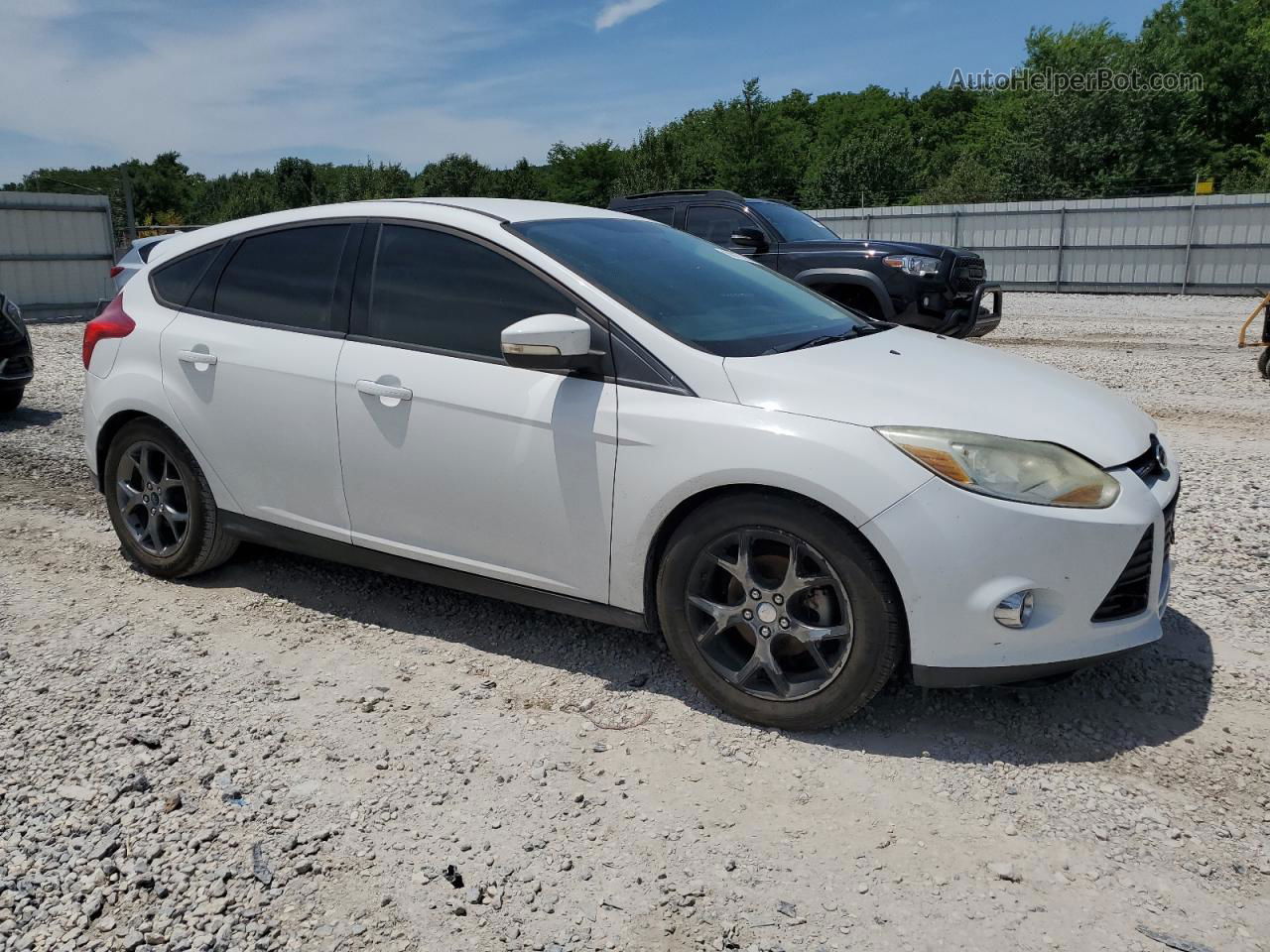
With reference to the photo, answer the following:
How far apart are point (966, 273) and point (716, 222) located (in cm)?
266

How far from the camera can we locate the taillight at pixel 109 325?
470cm

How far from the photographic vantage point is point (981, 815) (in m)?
2.90

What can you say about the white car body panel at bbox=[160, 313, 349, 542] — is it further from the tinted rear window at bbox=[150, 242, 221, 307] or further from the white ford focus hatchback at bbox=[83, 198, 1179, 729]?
the tinted rear window at bbox=[150, 242, 221, 307]

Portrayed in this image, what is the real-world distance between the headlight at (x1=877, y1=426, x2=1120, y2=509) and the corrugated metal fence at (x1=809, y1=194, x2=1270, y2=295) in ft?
75.5

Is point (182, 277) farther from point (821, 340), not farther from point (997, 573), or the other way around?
point (997, 573)

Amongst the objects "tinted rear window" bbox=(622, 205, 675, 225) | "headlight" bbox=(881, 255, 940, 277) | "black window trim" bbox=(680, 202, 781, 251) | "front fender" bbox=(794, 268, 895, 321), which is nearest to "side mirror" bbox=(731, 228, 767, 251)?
"black window trim" bbox=(680, 202, 781, 251)

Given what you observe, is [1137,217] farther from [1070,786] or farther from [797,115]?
[797,115]

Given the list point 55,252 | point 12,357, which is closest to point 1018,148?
point 55,252

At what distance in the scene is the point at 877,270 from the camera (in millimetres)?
9812

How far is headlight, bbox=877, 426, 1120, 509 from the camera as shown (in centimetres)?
299

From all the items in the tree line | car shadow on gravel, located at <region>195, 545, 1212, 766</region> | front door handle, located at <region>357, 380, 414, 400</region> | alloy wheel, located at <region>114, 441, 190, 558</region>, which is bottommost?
car shadow on gravel, located at <region>195, 545, 1212, 766</region>

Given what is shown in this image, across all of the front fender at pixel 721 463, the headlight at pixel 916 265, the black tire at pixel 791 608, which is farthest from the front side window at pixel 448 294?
the headlight at pixel 916 265

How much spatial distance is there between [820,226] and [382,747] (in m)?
9.11

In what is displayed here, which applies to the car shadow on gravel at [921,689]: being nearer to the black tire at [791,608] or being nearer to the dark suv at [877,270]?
the black tire at [791,608]
